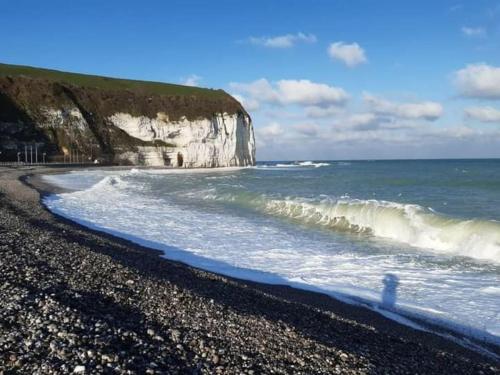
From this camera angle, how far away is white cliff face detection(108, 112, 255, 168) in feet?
271

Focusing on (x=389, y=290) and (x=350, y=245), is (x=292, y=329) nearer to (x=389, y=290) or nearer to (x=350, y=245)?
(x=389, y=290)

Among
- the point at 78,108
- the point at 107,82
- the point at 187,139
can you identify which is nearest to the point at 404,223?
the point at 78,108

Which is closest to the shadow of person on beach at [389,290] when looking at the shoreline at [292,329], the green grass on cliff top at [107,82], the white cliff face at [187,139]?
the shoreline at [292,329]

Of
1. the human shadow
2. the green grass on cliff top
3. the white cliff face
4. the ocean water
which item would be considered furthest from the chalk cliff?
the human shadow

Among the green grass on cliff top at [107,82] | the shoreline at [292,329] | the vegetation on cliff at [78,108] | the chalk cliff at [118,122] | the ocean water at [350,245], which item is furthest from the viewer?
the green grass on cliff top at [107,82]

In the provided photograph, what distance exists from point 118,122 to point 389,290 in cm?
7943

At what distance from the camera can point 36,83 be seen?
244 feet

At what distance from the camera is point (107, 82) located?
327ft

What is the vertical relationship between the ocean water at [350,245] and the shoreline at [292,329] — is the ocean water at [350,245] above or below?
below

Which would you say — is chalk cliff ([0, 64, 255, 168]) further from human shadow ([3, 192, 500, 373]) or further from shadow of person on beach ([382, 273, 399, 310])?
shadow of person on beach ([382, 273, 399, 310])

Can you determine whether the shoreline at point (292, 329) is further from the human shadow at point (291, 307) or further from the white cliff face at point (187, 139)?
the white cliff face at point (187, 139)

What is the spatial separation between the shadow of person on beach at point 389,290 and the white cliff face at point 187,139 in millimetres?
75764

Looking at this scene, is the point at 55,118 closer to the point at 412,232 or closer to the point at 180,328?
the point at 412,232

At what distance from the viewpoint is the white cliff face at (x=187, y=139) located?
82750mm
